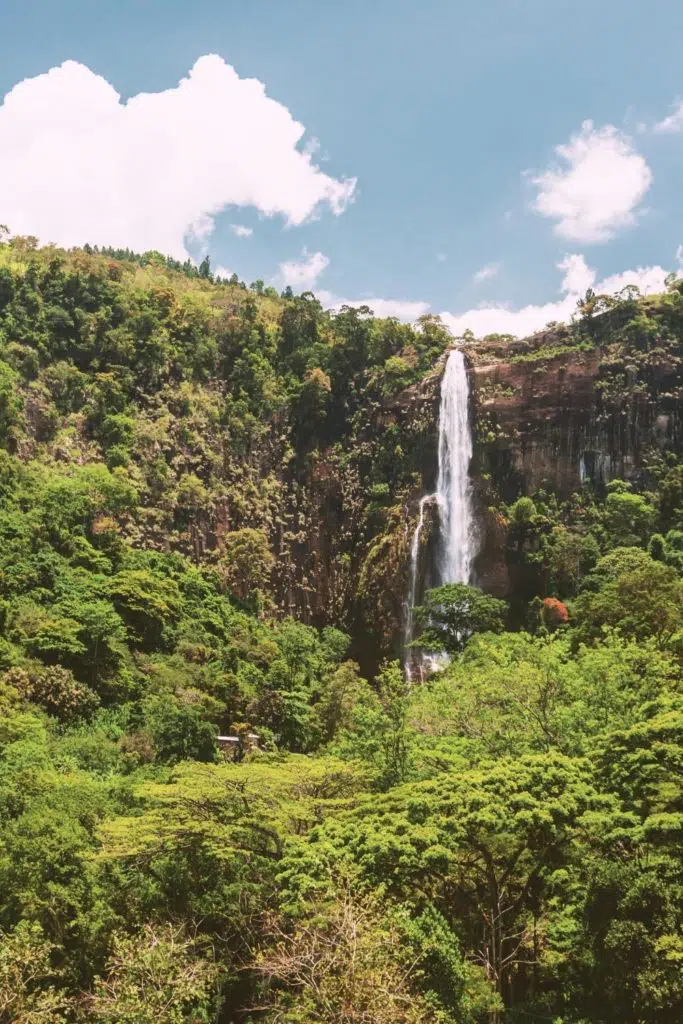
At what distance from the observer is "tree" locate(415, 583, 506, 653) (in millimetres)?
28075

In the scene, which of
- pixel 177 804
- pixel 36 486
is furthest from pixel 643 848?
pixel 36 486

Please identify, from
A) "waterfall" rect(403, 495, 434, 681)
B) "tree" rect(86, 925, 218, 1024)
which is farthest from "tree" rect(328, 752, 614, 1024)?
"waterfall" rect(403, 495, 434, 681)

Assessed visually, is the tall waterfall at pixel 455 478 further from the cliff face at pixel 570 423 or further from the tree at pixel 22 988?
the tree at pixel 22 988

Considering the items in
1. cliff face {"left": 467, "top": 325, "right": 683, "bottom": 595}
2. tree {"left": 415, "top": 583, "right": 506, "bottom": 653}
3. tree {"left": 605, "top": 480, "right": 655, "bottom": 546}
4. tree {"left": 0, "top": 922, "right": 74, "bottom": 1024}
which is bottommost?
tree {"left": 0, "top": 922, "right": 74, "bottom": 1024}

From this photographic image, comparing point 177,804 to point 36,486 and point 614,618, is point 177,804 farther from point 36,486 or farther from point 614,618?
point 36,486

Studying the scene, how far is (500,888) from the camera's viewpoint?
12266mm

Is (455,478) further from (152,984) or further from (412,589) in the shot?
(152,984)

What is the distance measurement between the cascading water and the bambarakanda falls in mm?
138

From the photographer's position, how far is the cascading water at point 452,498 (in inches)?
1339

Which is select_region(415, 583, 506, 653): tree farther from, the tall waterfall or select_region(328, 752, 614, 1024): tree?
select_region(328, 752, 614, 1024): tree

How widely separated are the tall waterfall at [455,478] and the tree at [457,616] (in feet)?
16.2

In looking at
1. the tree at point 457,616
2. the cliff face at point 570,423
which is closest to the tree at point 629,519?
the cliff face at point 570,423

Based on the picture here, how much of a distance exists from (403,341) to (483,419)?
25.3 ft

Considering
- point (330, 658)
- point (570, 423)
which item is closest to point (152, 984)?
point (330, 658)
